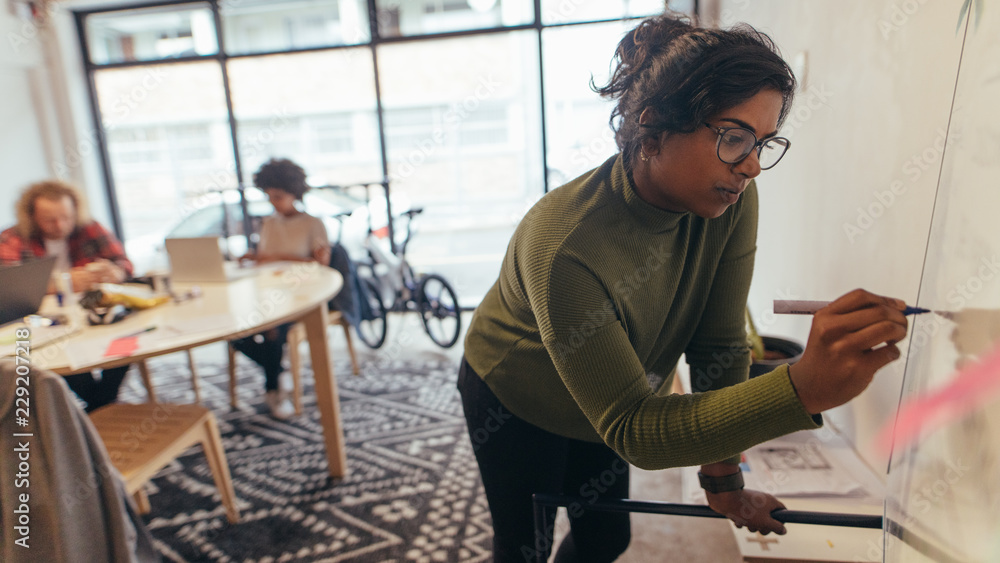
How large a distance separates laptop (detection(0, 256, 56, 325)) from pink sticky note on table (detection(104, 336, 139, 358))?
379 millimetres

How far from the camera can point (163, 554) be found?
177 centimetres

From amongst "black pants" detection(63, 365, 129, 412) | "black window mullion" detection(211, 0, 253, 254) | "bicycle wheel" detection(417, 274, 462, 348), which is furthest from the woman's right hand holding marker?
"black window mullion" detection(211, 0, 253, 254)

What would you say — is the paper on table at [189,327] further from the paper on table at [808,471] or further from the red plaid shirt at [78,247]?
the paper on table at [808,471]

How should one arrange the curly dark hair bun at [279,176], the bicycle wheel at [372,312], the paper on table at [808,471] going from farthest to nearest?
the bicycle wheel at [372,312], the curly dark hair bun at [279,176], the paper on table at [808,471]

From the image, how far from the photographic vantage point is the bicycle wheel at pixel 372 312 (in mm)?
3287

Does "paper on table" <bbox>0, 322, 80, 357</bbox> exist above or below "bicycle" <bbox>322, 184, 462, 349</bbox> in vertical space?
above

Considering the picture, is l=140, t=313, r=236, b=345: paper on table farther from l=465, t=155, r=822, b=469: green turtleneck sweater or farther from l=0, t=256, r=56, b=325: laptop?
l=465, t=155, r=822, b=469: green turtleneck sweater

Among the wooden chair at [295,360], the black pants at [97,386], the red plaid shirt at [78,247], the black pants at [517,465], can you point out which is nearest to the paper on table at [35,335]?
the black pants at [97,386]

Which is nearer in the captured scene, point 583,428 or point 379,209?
point 583,428

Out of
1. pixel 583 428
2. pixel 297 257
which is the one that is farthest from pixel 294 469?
pixel 583 428

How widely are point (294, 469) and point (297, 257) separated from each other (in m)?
1.06

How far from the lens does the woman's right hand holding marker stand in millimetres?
530

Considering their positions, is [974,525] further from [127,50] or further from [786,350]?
[127,50]

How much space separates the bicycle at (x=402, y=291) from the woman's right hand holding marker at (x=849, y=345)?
290 centimetres
